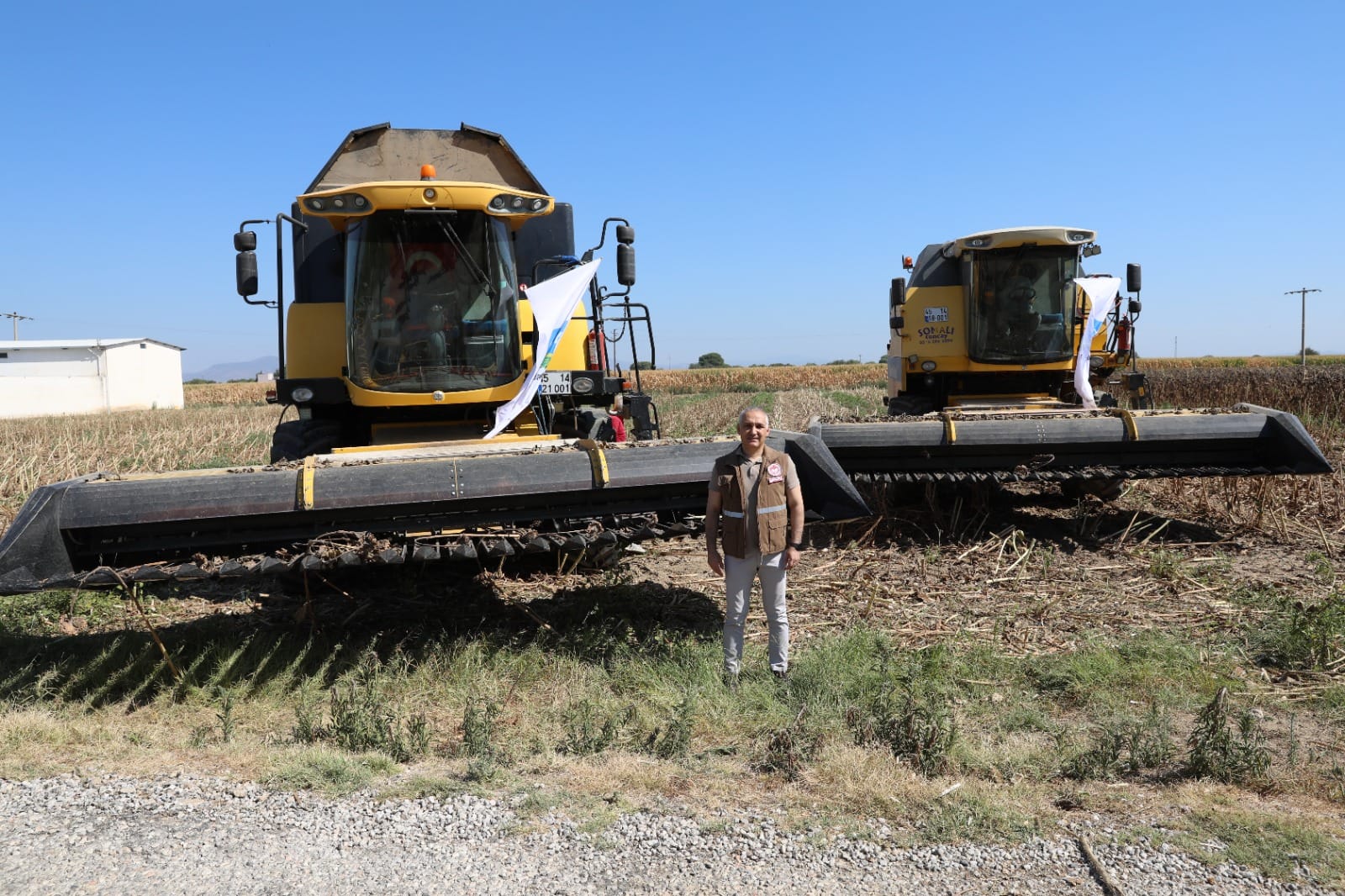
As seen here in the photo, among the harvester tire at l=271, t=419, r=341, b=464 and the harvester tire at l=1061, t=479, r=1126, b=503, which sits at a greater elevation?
the harvester tire at l=271, t=419, r=341, b=464

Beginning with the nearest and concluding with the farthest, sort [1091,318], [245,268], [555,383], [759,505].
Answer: [759,505] < [245,268] < [555,383] < [1091,318]

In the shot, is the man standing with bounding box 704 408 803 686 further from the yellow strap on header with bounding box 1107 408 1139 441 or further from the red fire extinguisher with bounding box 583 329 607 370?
the yellow strap on header with bounding box 1107 408 1139 441

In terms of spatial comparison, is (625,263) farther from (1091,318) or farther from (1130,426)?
(1091,318)

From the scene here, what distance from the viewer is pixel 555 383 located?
6.82 meters

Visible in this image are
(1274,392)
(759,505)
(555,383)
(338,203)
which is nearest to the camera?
(759,505)

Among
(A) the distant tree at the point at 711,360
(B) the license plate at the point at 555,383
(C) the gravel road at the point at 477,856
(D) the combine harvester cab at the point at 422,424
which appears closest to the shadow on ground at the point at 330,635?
(D) the combine harvester cab at the point at 422,424

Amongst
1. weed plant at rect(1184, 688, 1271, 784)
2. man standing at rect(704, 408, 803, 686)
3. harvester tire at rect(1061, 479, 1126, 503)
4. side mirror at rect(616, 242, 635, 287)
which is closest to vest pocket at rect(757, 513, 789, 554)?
man standing at rect(704, 408, 803, 686)

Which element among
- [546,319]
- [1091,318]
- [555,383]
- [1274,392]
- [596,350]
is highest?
[1091,318]

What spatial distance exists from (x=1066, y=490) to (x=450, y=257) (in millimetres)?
6432

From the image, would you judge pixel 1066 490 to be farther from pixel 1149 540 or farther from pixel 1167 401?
pixel 1167 401

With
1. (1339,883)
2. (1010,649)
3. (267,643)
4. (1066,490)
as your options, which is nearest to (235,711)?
(267,643)

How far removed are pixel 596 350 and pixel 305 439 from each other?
2242 millimetres

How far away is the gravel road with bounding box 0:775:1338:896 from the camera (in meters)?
2.97

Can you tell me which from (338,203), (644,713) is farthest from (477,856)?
(338,203)
